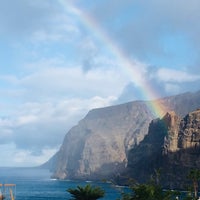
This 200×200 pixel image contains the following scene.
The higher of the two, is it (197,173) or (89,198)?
(197,173)

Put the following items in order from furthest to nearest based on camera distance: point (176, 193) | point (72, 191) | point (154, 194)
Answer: point (176, 193) < point (154, 194) < point (72, 191)

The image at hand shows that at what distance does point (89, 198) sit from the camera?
225 feet

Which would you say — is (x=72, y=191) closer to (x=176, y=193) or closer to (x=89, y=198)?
(x=89, y=198)

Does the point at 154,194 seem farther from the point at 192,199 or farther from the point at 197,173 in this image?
the point at 197,173

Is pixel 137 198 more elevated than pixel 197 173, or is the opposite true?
pixel 197 173

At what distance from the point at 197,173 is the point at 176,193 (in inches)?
1005

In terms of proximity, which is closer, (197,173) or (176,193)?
(176,193)

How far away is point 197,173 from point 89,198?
136ft

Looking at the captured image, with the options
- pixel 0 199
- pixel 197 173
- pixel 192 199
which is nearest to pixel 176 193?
pixel 192 199

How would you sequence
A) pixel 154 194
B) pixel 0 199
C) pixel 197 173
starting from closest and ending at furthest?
pixel 154 194 → pixel 0 199 → pixel 197 173

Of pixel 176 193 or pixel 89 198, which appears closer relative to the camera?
pixel 89 198

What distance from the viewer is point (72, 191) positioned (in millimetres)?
68062

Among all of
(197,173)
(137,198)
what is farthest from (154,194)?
(197,173)

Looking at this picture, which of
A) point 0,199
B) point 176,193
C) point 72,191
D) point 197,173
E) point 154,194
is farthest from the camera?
point 197,173
